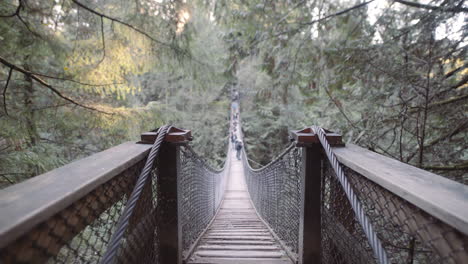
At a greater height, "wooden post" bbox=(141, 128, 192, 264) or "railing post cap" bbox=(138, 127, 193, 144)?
"railing post cap" bbox=(138, 127, 193, 144)

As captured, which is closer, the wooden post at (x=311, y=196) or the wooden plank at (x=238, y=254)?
the wooden post at (x=311, y=196)

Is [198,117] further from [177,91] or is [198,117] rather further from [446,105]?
[446,105]

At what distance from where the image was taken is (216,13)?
2572 millimetres

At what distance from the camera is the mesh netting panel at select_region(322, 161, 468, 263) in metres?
0.42

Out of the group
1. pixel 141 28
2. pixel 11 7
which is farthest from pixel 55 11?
pixel 141 28

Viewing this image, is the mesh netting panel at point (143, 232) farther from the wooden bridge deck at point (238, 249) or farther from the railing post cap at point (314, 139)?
the railing post cap at point (314, 139)

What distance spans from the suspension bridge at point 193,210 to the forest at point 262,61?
824 mm

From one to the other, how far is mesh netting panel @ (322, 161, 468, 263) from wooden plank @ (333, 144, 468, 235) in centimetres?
4

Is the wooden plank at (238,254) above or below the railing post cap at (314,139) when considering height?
below

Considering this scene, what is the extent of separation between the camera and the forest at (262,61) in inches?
62.8

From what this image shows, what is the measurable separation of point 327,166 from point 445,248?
598mm

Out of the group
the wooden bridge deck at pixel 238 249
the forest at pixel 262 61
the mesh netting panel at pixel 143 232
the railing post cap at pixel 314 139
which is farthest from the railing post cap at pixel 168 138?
the forest at pixel 262 61

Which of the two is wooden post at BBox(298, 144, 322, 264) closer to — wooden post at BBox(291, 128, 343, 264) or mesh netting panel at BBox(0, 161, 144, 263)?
wooden post at BBox(291, 128, 343, 264)

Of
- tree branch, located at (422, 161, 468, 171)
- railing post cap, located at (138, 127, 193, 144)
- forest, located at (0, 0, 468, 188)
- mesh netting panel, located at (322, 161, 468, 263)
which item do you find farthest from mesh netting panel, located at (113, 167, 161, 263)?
tree branch, located at (422, 161, 468, 171)
